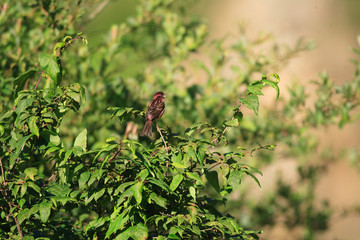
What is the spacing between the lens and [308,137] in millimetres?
5227

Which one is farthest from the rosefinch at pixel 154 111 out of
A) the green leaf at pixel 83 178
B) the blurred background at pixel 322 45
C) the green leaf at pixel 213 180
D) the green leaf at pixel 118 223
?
the blurred background at pixel 322 45

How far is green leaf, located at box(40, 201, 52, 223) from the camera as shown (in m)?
2.03

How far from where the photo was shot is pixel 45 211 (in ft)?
6.73

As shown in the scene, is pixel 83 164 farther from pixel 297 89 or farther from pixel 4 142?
pixel 297 89

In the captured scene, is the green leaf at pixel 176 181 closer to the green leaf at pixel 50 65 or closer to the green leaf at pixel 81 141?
the green leaf at pixel 81 141

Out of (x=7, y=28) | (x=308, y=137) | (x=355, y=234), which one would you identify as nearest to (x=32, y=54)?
(x=7, y=28)

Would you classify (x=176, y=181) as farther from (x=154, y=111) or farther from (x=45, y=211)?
(x=154, y=111)

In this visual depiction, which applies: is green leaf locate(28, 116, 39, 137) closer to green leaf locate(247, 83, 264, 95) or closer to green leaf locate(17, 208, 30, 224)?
green leaf locate(17, 208, 30, 224)

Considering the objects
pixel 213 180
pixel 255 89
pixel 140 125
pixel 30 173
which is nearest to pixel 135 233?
pixel 213 180

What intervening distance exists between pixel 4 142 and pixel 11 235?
1.52ft

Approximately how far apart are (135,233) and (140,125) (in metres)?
2.38

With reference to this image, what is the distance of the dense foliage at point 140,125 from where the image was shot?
2.16 metres

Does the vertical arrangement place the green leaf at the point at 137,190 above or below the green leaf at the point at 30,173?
above

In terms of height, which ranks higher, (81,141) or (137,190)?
(81,141)
